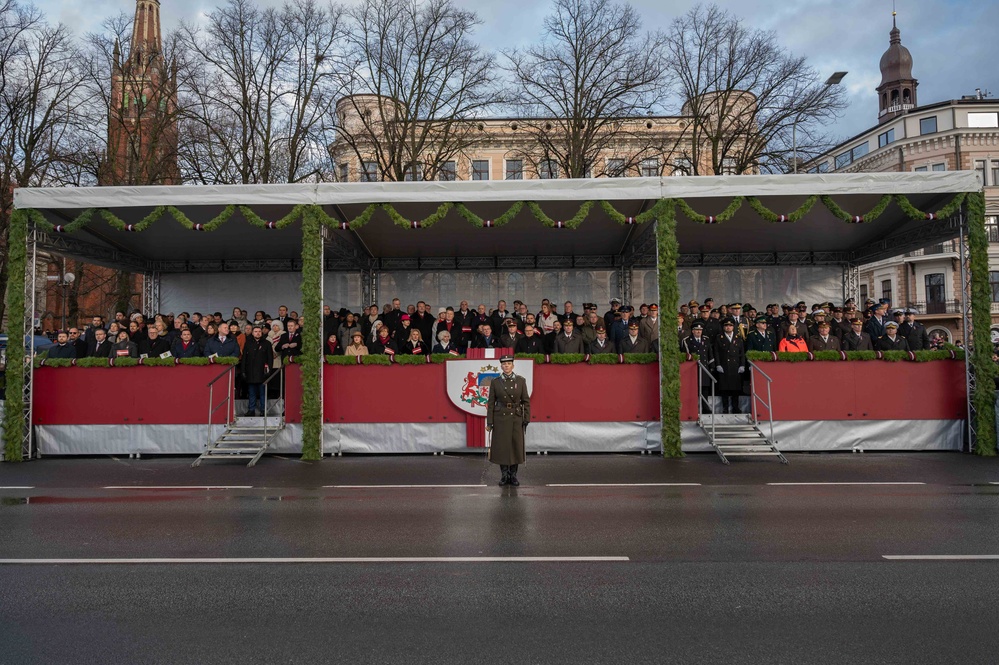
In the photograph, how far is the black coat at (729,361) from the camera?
533 inches

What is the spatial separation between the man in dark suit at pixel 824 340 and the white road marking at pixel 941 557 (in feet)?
26.0

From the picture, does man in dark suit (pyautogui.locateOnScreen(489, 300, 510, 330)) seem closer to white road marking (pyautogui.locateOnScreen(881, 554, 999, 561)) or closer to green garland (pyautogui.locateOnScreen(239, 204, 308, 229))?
green garland (pyautogui.locateOnScreen(239, 204, 308, 229))

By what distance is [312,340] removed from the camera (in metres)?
13.4

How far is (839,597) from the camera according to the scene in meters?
5.36

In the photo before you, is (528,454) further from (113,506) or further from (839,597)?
(839,597)

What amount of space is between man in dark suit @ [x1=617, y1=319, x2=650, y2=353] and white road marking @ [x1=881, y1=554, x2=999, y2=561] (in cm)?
777

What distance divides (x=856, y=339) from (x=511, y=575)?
10798 mm

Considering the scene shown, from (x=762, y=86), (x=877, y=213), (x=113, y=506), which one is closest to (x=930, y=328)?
(x=762, y=86)

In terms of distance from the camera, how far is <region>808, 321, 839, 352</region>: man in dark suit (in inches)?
548

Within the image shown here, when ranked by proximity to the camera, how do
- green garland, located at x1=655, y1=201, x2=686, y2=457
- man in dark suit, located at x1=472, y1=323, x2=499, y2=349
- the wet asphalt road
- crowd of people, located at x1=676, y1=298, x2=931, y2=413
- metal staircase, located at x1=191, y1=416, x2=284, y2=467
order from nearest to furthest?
the wet asphalt road < metal staircase, located at x1=191, y1=416, x2=284, y2=467 < green garland, located at x1=655, y1=201, x2=686, y2=457 < crowd of people, located at x1=676, y1=298, x2=931, y2=413 < man in dark suit, located at x1=472, y1=323, x2=499, y2=349

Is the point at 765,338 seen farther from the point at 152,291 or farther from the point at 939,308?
the point at 939,308

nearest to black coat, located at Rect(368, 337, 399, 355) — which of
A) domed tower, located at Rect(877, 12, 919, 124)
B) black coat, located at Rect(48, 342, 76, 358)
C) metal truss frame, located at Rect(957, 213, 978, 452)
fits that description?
black coat, located at Rect(48, 342, 76, 358)

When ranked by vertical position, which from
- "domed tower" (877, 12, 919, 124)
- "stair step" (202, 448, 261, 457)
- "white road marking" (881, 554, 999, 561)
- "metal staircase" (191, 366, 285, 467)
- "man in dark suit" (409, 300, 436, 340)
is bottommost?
"white road marking" (881, 554, 999, 561)

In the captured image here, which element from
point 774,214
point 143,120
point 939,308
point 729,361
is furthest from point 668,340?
point 939,308
